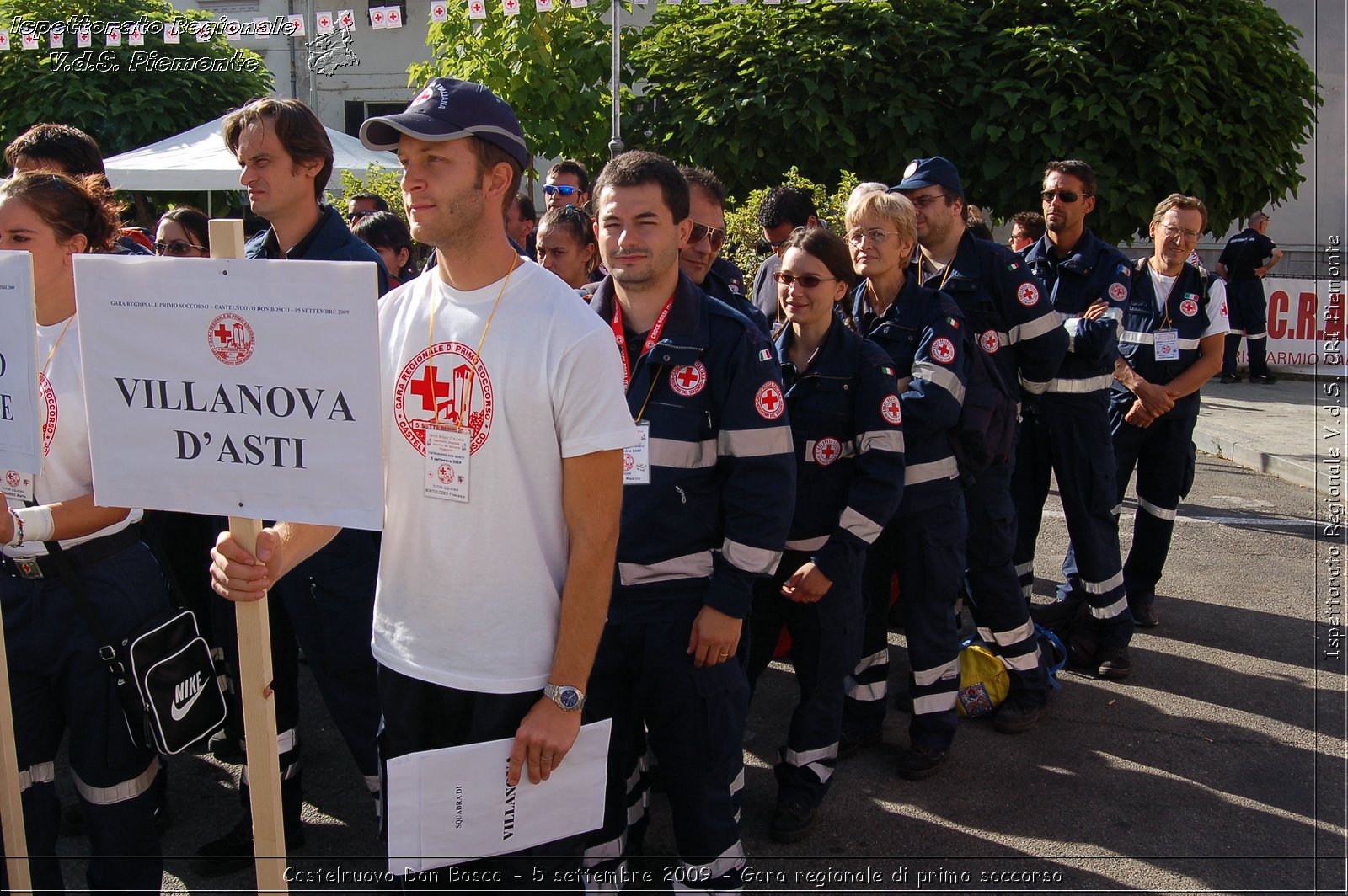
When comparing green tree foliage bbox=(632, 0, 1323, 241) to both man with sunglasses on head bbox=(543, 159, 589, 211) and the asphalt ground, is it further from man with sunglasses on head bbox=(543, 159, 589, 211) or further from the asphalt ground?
the asphalt ground

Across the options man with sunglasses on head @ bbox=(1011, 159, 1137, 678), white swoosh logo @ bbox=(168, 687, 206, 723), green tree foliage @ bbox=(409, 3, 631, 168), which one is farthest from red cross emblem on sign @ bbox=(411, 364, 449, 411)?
green tree foliage @ bbox=(409, 3, 631, 168)

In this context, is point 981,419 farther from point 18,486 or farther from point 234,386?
point 18,486

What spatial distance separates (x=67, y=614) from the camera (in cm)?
274

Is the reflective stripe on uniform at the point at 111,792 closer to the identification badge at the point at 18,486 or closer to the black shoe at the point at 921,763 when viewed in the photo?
the identification badge at the point at 18,486

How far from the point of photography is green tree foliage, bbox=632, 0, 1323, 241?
13.5 meters

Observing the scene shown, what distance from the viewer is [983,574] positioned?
4.56m

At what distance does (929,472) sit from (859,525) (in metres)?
0.61

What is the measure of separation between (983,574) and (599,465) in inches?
112

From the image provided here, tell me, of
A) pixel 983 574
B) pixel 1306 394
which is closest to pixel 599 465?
pixel 983 574

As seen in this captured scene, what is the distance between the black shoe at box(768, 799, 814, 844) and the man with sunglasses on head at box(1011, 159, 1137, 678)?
2105 mm

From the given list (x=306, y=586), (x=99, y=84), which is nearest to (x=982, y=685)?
(x=306, y=586)

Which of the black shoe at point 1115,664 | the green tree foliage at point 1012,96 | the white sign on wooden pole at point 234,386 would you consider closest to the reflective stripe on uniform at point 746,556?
the white sign on wooden pole at point 234,386

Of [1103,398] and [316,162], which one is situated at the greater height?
[316,162]

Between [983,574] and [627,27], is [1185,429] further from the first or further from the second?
[627,27]
